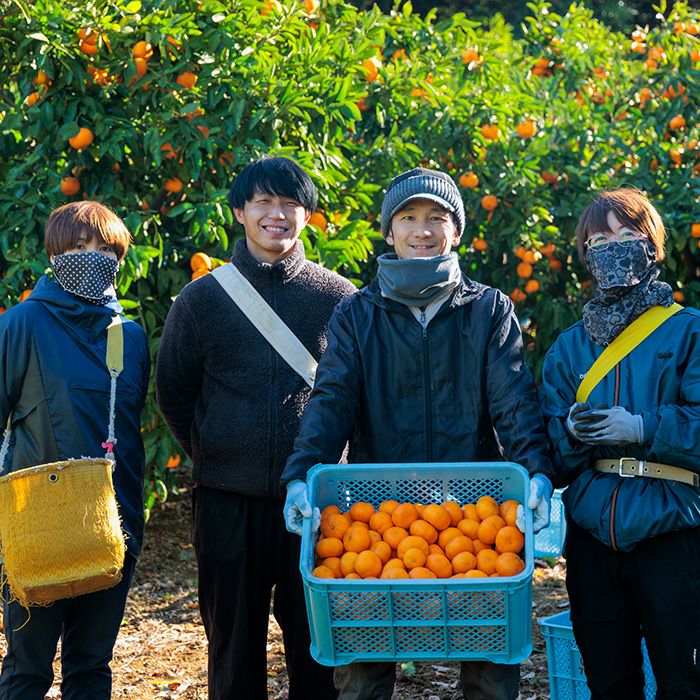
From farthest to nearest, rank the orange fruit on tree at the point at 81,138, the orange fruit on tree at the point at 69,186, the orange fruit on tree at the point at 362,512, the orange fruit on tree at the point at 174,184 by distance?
the orange fruit on tree at the point at 174,184 < the orange fruit on tree at the point at 69,186 < the orange fruit on tree at the point at 81,138 < the orange fruit on tree at the point at 362,512

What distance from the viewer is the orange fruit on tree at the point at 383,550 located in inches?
110

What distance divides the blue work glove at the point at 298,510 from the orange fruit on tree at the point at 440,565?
319 millimetres

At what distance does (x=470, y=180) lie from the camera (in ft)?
20.4

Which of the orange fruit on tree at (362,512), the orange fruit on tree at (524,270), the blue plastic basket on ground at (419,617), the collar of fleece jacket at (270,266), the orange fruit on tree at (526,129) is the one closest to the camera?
the blue plastic basket on ground at (419,617)

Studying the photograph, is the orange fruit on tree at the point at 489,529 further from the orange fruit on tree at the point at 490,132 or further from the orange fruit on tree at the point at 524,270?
the orange fruit on tree at the point at 490,132

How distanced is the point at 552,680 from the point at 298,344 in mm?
1423

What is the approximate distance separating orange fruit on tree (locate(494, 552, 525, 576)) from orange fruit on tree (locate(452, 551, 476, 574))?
6 centimetres

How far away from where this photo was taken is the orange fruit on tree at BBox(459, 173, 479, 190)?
6.21 meters

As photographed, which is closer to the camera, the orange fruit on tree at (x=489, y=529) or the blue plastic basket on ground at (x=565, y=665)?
the orange fruit on tree at (x=489, y=529)

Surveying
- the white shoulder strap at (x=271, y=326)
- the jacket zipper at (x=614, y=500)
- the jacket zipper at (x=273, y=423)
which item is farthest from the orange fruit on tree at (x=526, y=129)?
the jacket zipper at (x=614, y=500)

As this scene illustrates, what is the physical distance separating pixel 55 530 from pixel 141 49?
8.37 feet

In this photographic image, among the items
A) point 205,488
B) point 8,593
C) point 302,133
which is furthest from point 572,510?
point 302,133

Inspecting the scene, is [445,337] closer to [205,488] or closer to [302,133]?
[205,488]

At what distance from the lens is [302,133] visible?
5059 mm
